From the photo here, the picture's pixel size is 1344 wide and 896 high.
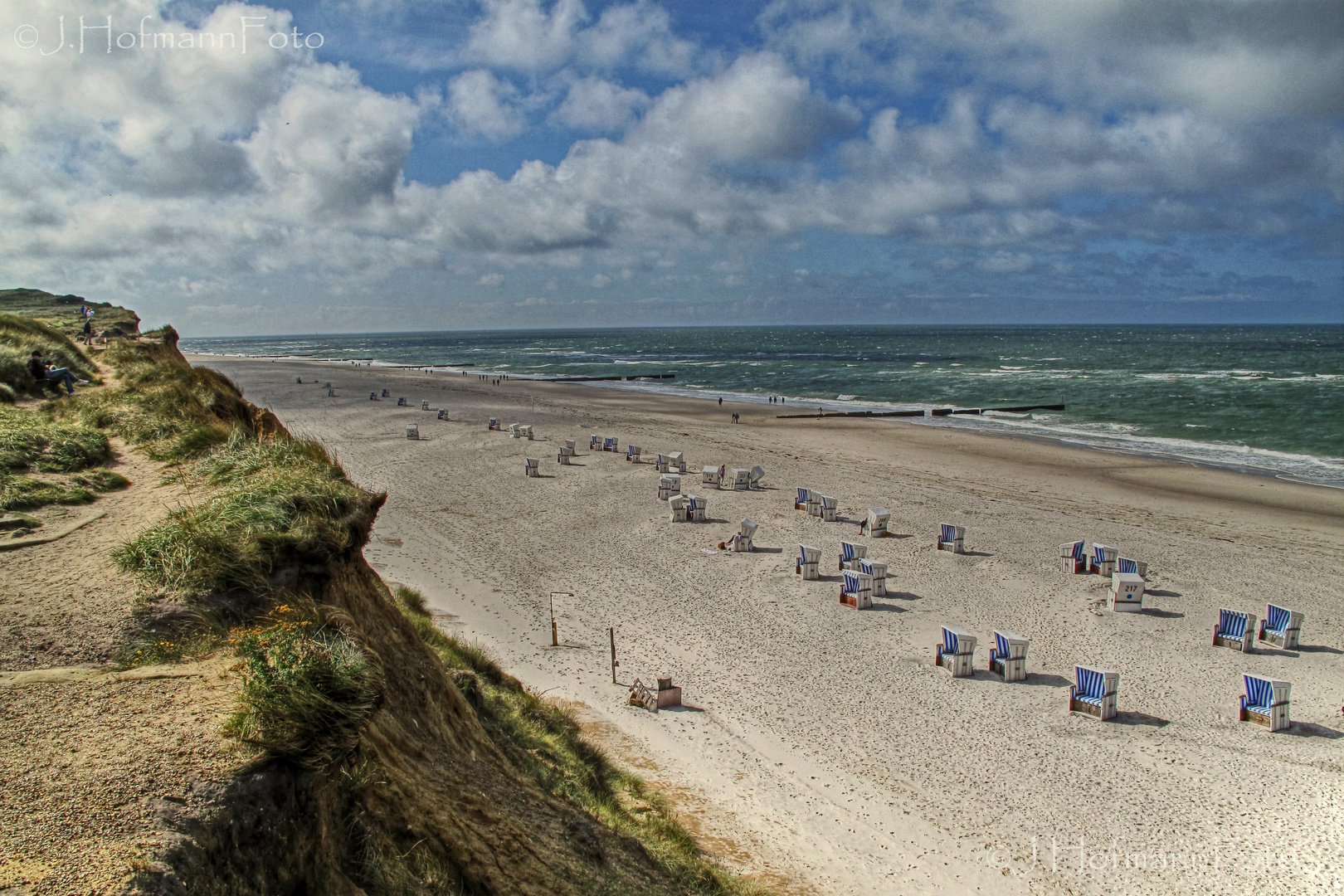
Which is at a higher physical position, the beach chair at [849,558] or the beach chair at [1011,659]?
the beach chair at [849,558]

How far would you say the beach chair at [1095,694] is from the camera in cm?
1078

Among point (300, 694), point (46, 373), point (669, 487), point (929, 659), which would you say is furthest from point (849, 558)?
point (46, 373)

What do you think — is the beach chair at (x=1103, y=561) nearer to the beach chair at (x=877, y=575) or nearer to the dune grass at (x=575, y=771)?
the beach chair at (x=877, y=575)

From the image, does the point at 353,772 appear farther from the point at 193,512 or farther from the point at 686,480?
the point at 686,480

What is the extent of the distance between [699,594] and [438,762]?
35.5 feet

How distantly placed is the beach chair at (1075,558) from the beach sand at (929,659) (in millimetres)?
463

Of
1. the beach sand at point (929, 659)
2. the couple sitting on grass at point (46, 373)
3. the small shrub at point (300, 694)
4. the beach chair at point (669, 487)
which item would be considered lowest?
the beach sand at point (929, 659)

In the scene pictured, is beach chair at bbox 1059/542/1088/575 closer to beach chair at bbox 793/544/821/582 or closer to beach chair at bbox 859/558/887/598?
beach chair at bbox 859/558/887/598

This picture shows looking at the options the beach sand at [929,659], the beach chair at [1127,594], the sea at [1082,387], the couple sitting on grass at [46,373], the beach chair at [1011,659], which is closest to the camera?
the beach sand at [929,659]

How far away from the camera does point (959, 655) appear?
12078 millimetres

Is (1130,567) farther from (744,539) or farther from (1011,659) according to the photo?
(744,539)

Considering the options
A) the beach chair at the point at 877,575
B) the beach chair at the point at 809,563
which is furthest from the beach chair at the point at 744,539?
the beach chair at the point at 877,575

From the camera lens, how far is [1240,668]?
40.2ft

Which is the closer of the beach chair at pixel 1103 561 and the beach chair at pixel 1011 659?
the beach chair at pixel 1011 659
